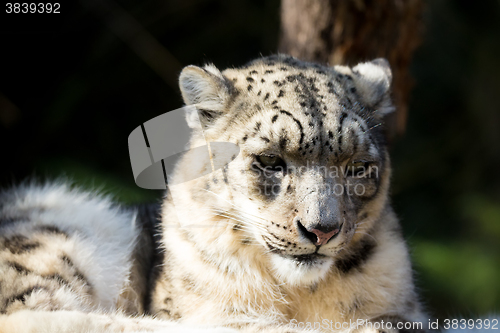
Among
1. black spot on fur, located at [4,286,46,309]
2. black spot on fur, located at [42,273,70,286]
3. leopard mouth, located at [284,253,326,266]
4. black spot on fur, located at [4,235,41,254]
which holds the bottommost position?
black spot on fur, located at [4,286,46,309]

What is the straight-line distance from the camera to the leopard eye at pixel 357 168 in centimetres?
265

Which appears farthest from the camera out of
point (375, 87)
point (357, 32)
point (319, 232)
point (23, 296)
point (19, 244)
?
point (357, 32)

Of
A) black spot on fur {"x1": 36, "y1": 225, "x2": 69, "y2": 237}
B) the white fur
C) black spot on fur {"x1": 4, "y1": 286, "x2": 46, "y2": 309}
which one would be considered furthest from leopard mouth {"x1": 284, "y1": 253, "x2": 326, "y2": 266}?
black spot on fur {"x1": 36, "y1": 225, "x2": 69, "y2": 237}

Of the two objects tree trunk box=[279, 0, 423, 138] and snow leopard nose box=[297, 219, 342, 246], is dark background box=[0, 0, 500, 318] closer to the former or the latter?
tree trunk box=[279, 0, 423, 138]

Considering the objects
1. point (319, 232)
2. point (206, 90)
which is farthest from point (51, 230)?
point (319, 232)

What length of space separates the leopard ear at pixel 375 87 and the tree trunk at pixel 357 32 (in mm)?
1149

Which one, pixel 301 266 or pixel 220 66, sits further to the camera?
pixel 220 66

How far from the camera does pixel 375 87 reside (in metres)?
3.07

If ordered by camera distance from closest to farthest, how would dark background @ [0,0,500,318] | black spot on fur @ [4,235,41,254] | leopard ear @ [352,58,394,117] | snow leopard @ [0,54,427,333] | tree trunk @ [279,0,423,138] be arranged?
snow leopard @ [0,54,427,333] → black spot on fur @ [4,235,41,254] → leopard ear @ [352,58,394,117] → tree trunk @ [279,0,423,138] → dark background @ [0,0,500,318]

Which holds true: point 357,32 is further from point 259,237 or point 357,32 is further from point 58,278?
point 58,278

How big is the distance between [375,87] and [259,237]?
1196 mm

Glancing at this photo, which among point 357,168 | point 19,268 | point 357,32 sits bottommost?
point 19,268

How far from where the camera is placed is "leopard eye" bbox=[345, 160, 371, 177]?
2650 millimetres

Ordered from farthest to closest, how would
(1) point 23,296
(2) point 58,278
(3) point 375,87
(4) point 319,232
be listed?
(3) point 375,87 → (2) point 58,278 → (1) point 23,296 → (4) point 319,232
